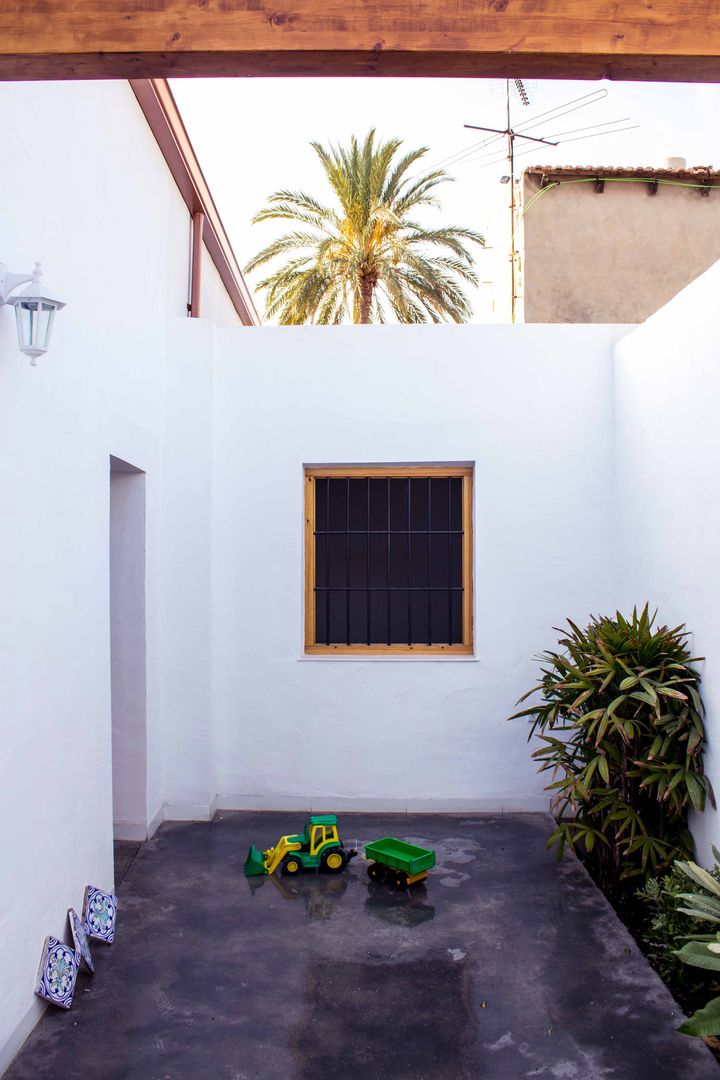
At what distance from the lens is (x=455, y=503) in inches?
225

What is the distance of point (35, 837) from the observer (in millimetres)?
3068

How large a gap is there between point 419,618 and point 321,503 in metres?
1.04

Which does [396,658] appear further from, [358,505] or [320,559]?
[358,505]

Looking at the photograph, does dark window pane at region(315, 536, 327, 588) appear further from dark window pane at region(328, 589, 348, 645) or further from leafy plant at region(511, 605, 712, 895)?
leafy plant at region(511, 605, 712, 895)

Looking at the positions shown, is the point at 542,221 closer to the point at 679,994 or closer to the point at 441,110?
the point at 441,110

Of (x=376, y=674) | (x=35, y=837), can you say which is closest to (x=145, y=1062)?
(x=35, y=837)

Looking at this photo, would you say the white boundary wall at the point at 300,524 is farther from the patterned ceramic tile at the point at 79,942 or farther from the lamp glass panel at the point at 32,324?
the lamp glass panel at the point at 32,324

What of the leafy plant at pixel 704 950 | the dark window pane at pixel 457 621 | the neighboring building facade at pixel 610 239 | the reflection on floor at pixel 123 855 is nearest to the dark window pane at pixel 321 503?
the dark window pane at pixel 457 621

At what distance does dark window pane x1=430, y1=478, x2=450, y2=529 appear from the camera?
5.71 m

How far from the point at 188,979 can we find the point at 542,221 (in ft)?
25.8

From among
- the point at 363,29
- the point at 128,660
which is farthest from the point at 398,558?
the point at 363,29

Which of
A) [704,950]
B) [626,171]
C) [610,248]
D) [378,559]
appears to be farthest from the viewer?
[610,248]

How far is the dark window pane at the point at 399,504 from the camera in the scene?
18.8 feet

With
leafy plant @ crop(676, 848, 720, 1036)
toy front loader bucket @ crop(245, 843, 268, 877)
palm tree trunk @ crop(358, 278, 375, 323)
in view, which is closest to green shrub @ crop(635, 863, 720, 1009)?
leafy plant @ crop(676, 848, 720, 1036)
